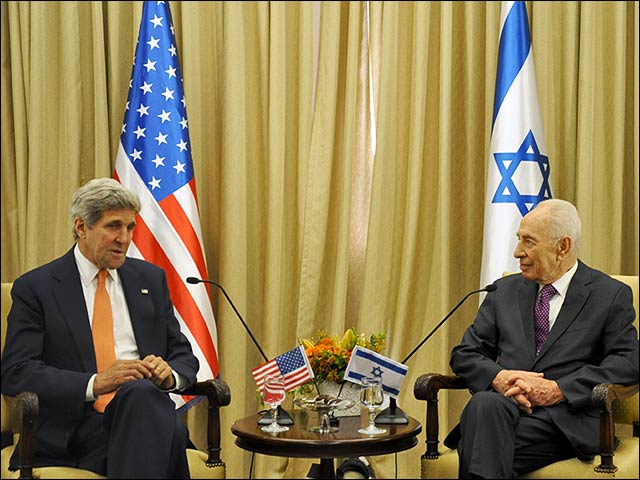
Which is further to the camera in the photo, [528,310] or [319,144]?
[319,144]

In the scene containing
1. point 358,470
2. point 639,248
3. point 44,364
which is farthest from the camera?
point 639,248

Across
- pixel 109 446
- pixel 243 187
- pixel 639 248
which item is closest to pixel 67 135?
pixel 243 187

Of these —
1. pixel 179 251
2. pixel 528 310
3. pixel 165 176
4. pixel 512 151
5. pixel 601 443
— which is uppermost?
pixel 512 151

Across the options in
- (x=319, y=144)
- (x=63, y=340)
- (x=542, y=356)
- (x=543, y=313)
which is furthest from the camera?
(x=319, y=144)

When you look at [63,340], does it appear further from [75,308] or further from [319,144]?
[319,144]

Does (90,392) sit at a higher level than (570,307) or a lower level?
lower

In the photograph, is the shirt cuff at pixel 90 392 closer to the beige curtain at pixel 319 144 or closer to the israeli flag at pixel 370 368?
the israeli flag at pixel 370 368

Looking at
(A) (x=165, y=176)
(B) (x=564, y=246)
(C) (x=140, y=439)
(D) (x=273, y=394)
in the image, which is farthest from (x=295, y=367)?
(A) (x=165, y=176)

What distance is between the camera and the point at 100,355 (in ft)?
10.9

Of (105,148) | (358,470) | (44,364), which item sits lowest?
(358,470)

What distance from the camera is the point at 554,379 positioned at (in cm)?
347

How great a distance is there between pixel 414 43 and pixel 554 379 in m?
2.09

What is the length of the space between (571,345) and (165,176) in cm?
209

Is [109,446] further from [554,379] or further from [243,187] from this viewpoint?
[243,187]
